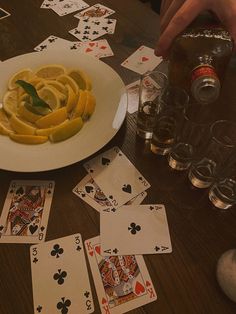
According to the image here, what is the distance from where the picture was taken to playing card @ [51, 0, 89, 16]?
4.04 ft

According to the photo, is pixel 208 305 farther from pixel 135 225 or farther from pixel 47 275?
pixel 47 275

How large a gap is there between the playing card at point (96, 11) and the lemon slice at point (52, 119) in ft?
2.14

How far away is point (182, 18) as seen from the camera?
711 millimetres

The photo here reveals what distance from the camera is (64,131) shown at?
2.43 feet

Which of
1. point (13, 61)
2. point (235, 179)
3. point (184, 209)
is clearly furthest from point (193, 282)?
point (13, 61)

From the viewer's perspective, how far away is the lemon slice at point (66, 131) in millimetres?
739

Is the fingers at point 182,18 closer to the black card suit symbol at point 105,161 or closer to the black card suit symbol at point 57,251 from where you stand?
the black card suit symbol at point 105,161

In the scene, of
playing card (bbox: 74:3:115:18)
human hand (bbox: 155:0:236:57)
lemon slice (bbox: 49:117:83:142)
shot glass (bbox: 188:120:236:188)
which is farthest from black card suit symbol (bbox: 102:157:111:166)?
playing card (bbox: 74:3:115:18)

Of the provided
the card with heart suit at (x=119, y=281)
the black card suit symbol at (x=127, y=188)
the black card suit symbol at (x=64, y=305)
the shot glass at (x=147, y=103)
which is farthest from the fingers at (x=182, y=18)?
the black card suit symbol at (x=64, y=305)

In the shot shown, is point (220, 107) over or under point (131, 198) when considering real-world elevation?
over

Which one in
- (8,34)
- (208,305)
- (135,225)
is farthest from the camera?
(8,34)

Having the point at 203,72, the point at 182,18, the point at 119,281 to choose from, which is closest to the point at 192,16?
the point at 182,18

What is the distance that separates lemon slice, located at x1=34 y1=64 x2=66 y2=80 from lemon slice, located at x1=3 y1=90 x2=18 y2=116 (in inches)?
4.0

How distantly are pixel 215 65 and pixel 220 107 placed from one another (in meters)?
0.15
